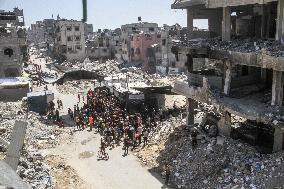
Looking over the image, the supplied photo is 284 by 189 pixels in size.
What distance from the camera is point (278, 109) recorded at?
18609 mm

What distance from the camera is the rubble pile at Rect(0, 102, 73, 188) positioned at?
745 inches

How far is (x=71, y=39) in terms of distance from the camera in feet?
264

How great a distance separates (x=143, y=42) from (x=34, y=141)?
4796 centimetres

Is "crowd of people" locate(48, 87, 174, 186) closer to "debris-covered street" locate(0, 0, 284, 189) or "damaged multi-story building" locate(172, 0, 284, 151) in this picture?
"debris-covered street" locate(0, 0, 284, 189)

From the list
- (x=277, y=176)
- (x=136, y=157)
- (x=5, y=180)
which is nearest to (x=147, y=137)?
(x=136, y=157)

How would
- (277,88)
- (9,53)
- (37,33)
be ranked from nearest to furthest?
(277,88) < (9,53) < (37,33)

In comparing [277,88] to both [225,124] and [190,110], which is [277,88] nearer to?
[225,124]

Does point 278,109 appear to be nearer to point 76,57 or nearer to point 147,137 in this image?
point 147,137

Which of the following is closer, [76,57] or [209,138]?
[209,138]

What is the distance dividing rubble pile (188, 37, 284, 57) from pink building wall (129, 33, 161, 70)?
47.9 m

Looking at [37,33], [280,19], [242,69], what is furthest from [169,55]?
[37,33]

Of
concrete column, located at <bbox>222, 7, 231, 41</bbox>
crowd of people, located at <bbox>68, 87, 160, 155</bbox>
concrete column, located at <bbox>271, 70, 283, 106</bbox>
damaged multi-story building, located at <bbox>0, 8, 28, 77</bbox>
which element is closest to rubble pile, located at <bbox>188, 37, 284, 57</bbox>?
concrete column, located at <bbox>222, 7, 231, 41</bbox>

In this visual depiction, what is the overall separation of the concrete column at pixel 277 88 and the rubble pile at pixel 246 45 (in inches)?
44.9

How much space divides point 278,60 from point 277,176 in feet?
17.7
